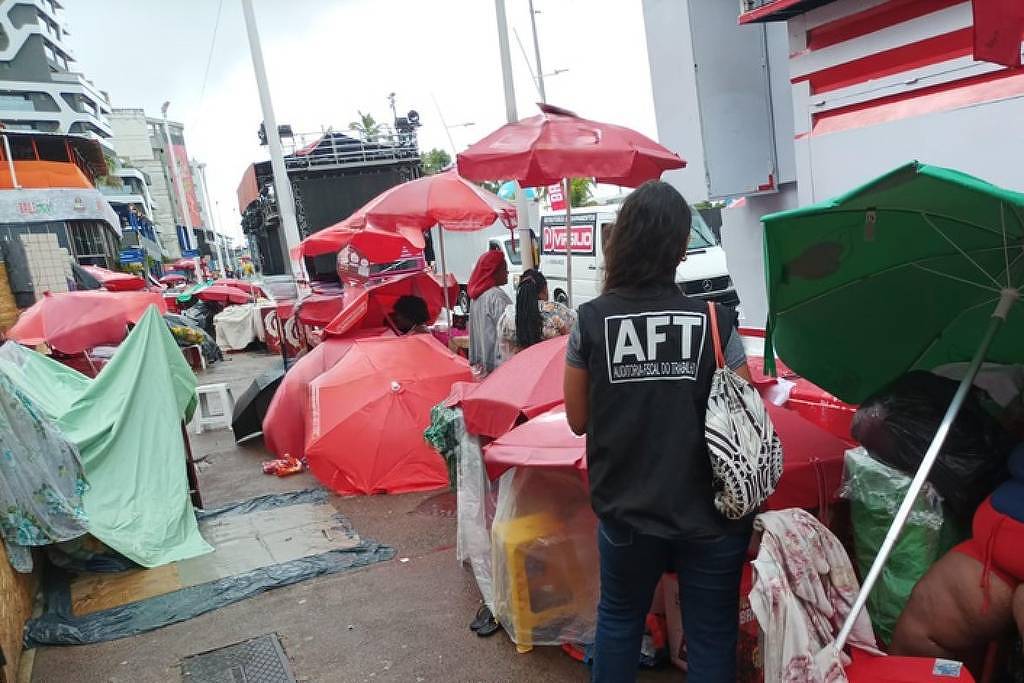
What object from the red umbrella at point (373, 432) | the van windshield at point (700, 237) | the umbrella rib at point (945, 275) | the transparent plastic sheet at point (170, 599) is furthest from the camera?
the van windshield at point (700, 237)

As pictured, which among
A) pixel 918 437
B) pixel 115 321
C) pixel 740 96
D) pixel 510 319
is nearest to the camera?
pixel 918 437

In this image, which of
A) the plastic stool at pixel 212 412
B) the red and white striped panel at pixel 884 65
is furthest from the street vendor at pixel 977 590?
the plastic stool at pixel 212 412

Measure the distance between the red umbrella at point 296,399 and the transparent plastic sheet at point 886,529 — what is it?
16.7 feet

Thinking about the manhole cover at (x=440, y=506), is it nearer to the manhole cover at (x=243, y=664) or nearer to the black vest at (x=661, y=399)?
the manhole cover at (x=243, y=664)

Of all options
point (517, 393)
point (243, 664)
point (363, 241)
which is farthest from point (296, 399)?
point (517, 393)

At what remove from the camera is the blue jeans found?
2119 millimetres

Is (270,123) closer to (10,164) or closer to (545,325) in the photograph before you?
(545,325)

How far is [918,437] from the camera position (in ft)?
8.11

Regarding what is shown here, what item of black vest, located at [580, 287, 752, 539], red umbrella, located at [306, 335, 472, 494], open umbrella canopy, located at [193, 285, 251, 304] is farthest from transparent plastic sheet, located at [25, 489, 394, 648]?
open umbrella canopy, located at [193, 285, 251, 304]

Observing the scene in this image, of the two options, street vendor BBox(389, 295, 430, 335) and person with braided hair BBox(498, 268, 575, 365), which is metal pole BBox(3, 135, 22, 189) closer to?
street vendor BBox(389, 295, 430, 335)

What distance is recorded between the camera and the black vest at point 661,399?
204 cm

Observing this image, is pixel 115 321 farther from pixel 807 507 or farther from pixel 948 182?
pixel 948 182

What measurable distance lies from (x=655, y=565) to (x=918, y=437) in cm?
108

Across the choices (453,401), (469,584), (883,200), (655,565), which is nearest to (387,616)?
(469,584)
